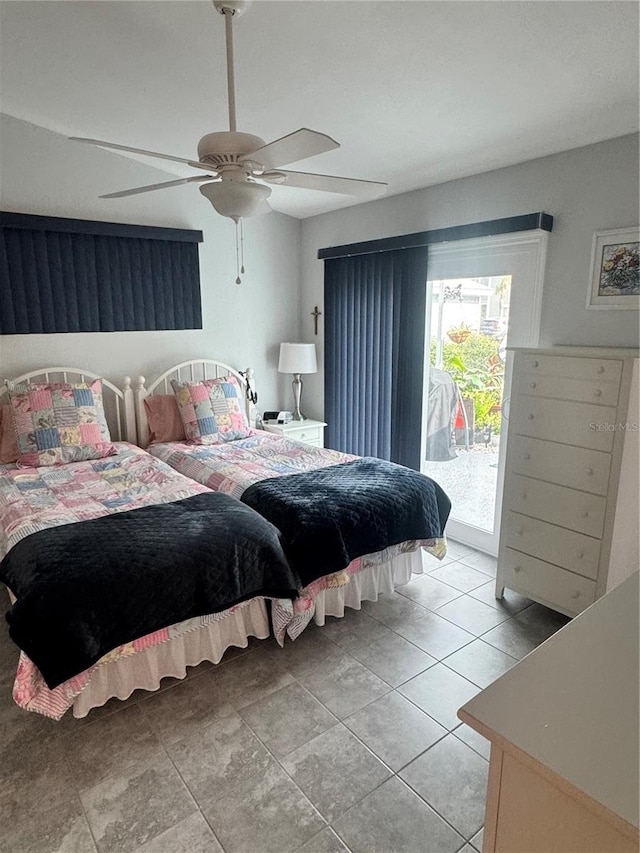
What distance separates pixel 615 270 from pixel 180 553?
2.41 m

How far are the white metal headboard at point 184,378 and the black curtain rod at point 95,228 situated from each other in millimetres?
923

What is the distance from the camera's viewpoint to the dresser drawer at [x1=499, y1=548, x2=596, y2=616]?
2520mm

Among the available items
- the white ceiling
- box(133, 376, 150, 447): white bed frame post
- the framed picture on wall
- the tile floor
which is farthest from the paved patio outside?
box(133, 376, 150, 447): white bed frame post

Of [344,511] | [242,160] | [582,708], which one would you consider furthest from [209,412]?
[582,708]

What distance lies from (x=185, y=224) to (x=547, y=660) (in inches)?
152

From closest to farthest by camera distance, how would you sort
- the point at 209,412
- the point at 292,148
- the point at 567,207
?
the point at 292,148
the point at 567,207
the point at 209,412

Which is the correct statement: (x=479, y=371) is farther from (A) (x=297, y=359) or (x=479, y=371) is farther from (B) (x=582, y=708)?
(B) (x=582, y=708)

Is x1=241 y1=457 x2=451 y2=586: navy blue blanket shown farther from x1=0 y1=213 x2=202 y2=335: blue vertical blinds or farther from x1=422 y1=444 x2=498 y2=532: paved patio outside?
x1=0 y1=213 x2=202 y2=335: blue vertical blinds

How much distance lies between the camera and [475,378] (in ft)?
11.2

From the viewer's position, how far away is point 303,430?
4301 millimetres

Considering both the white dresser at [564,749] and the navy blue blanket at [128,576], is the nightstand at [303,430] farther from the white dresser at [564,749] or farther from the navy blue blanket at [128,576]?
the white dresser at [564,749]

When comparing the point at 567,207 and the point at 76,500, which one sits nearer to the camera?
the point at 76,500

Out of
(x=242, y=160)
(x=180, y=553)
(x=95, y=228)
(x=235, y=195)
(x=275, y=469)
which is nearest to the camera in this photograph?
(x=242, y=160)

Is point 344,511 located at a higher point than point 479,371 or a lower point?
lower
